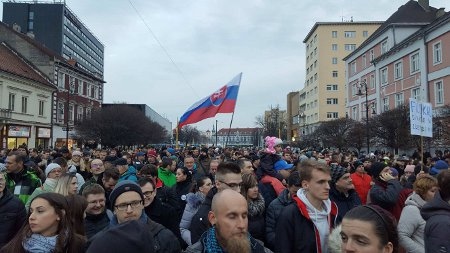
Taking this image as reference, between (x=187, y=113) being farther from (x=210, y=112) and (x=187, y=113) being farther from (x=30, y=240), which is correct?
(x=30, y=240)

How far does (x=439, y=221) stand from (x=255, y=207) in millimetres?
2137

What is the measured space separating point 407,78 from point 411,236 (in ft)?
132

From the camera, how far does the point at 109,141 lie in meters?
45.6

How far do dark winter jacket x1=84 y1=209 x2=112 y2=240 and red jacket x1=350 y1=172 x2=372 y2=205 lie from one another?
17.7ft

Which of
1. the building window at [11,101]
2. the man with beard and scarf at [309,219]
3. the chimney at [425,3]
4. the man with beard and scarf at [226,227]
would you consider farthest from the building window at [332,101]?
the man with beard and scarf at [226,227]

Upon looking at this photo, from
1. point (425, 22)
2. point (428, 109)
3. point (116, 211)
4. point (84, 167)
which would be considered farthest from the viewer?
point (425, 22)

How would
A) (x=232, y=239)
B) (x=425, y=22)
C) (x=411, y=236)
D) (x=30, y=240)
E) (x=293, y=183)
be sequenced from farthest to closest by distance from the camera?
(x=425, y=22) < (x=293, y=183) < (x=411, y=236) < (x=30, y=240) < (x=232, y=239)

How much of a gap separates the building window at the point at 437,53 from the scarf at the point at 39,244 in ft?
122

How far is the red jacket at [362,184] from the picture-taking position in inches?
327

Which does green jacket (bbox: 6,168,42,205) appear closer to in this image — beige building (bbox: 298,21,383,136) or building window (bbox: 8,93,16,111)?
building window (bbox: 8,93,16,111)

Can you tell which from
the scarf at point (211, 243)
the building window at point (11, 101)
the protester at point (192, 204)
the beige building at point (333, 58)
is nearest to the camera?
the scarf at point (211, 243)

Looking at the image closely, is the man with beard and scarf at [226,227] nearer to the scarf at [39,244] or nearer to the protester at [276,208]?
the scarf at [39,244]

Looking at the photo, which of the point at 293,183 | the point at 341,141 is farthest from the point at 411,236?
the point at 341,141

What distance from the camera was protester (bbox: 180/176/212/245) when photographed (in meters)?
5.54
